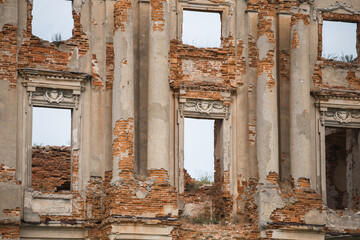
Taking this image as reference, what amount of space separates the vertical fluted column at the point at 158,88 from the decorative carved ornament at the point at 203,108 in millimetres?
791

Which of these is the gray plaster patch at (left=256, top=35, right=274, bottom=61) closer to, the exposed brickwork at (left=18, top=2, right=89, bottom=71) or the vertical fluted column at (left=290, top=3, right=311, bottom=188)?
the vertical fluted column at (left=290, top=3, right=311, bottom=188)

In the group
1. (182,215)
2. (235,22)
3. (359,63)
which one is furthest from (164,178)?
(359,63)

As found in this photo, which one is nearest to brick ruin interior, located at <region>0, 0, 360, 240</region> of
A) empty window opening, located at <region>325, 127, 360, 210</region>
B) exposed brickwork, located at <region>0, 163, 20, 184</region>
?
exposed brickwork, located at <region>0, 163, 20, 184</region>

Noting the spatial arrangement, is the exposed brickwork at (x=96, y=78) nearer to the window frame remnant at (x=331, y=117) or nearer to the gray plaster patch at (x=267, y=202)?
the gray plaster patch at (x=267, y=202)

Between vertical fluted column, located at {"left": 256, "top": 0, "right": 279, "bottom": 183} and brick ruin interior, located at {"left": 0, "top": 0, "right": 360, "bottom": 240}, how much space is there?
0.03 m

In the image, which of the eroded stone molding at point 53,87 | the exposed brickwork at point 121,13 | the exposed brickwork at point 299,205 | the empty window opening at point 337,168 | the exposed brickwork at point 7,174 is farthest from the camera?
the empty window opening at point 337,168

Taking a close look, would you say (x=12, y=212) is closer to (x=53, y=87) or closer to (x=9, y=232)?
(x=9, y=232)

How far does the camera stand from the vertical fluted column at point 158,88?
65.5 feet

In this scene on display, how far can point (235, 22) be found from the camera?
2173cm

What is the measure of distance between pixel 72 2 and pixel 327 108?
6.43 metres

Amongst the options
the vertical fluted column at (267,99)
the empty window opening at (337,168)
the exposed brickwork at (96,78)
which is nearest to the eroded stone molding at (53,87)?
the exposed brickwork at (96,78)

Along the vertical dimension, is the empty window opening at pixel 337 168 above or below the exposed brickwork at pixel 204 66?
below

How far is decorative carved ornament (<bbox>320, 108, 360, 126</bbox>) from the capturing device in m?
22.0

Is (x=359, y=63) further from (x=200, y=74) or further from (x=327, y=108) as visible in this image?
(x=200, y=74)
